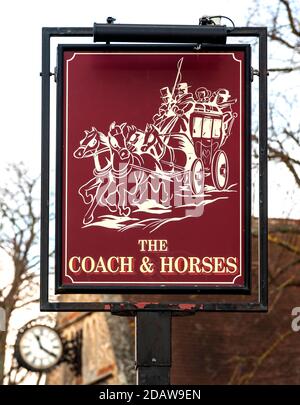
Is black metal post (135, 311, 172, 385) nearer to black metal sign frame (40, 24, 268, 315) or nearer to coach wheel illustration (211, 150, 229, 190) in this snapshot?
black metal sign frame (40, 24, 268, 315)

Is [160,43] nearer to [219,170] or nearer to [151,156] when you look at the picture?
[151,156]

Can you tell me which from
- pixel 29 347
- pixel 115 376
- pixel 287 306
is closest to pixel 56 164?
pixel 29 347

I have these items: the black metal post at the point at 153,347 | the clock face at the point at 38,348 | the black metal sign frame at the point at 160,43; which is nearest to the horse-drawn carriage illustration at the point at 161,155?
the black metal sign frame at the point at 160,43

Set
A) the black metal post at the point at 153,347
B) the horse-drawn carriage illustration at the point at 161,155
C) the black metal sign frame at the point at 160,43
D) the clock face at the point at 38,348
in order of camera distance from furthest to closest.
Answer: the clock face at the point at 38,348
the horse-drawn carriage illustration at the point at 161,155
the black metal sign frame at the point at 160,43
the black metal post at the point at 153,347

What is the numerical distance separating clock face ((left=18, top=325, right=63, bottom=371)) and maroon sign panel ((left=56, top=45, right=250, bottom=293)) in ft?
80.1

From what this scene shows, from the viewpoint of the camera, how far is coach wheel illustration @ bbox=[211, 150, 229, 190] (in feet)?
42.9

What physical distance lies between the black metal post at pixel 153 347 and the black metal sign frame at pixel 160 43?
0.28 ft

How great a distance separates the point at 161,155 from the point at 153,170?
0.48 ft

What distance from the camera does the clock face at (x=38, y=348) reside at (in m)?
37.6

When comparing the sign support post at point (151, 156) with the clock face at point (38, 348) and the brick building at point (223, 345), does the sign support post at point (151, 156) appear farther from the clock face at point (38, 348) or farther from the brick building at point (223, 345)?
the clock face at point (38, 348)

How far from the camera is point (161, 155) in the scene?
1312 centimetres

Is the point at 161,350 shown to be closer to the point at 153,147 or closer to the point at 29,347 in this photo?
the point at 153,147

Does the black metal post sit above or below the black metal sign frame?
below

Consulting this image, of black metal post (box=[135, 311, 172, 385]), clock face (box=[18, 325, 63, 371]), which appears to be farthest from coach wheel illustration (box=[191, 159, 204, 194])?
clock face (box=[18, 325, 63, 371])
